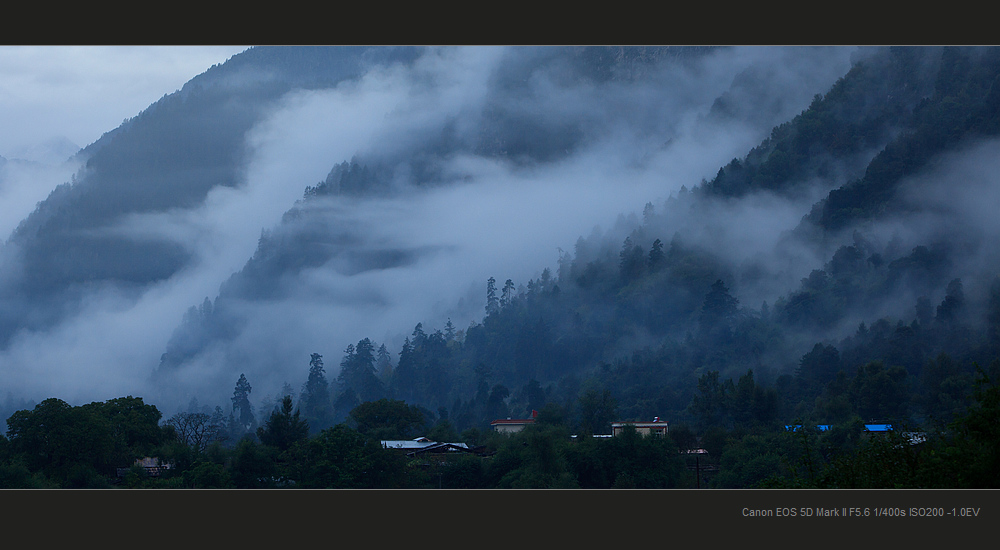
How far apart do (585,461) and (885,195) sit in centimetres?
4422

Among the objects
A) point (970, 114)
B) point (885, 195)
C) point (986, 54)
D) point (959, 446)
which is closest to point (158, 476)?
point (959, 446)

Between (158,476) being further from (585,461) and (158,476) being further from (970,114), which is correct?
(970,114)

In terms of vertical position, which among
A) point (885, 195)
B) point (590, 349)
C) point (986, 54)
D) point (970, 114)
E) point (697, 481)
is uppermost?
point (986, 54)

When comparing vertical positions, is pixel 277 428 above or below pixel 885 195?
below

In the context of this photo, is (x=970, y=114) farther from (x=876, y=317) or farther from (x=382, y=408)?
(x=382, y=408)

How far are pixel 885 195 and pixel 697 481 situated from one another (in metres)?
42.3

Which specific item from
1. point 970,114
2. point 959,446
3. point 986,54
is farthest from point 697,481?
point 986,54

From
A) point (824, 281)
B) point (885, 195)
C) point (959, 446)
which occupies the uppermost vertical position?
point (885, 195)

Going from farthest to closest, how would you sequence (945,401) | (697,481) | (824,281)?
(824,281)
(945,401)
(697,481)

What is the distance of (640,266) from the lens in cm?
6825

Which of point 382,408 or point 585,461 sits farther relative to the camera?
point 382,408

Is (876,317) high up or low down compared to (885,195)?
down

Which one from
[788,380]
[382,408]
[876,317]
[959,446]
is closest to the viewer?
[959,446]

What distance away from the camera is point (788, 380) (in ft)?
169
